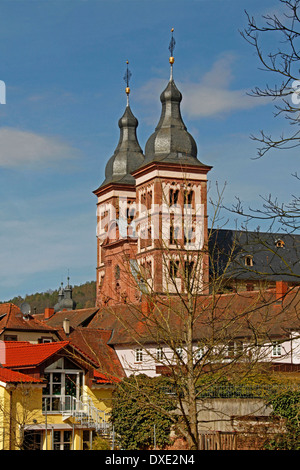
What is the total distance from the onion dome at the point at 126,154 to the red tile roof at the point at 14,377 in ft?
194

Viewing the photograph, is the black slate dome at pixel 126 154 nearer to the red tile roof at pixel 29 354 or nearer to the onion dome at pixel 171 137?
the onion dome at pixel 171 137

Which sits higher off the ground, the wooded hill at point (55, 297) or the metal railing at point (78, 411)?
the wooded hill at point (55, 297)

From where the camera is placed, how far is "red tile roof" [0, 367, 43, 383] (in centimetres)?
3534

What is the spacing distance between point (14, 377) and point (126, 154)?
61027mm

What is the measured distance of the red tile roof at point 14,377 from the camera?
1391 inches

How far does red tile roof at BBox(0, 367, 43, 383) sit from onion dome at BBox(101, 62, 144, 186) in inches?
2332

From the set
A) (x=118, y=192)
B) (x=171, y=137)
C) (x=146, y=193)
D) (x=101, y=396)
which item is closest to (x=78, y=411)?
(x=101, y=396)

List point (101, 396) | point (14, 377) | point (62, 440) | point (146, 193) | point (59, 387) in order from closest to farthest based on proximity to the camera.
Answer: point (14, 377)
point (62, 440)
point (59, 387)
point (101, 396)
point (146, 193)

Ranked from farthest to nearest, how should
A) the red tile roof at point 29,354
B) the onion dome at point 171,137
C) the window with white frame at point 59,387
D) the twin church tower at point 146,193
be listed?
the onion dome at point 171,137, the twin church tower at point 146,193, the window with white frame at point 59,387, the red tile roof at point 29,354

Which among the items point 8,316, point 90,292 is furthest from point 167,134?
point 90,292

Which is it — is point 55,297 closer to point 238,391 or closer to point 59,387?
point 59,387

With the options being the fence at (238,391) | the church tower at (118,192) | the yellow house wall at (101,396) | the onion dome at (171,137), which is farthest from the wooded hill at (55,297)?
the fence at (238,391)

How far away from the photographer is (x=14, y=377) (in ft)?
118

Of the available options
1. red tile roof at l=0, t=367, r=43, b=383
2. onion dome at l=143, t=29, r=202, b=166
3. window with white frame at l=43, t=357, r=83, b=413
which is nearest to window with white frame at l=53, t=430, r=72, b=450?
window with white frame at l=43, t=357, r=83, b=413
